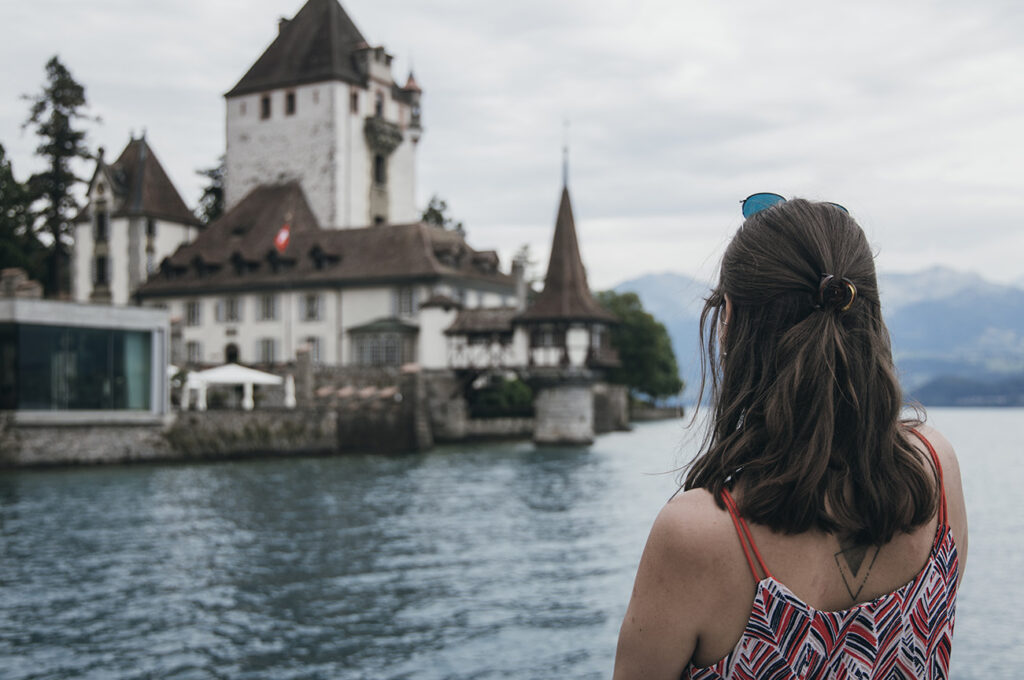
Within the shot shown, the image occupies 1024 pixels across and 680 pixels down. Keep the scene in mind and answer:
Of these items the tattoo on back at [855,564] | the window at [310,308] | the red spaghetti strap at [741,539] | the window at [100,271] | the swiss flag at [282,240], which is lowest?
the tattoo on back at [855,564]

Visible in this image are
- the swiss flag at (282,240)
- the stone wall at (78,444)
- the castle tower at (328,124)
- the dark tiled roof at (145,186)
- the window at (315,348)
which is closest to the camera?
the stone wall at (78,444)

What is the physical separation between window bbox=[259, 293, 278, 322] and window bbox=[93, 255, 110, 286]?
1131 cm

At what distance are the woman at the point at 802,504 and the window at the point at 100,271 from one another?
6679 centimetres

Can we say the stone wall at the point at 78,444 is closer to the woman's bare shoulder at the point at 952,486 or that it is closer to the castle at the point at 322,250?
the castle at the point at 322,250

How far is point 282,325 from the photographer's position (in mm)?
58406

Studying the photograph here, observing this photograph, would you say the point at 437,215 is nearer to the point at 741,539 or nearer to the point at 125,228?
the point at 125,228

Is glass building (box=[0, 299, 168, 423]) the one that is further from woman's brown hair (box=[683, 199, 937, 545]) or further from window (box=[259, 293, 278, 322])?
woman's brown hair (box=[683, 199, 937, 545])

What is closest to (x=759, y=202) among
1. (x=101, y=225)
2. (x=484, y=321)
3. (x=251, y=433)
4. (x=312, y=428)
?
(x=251, y=433)

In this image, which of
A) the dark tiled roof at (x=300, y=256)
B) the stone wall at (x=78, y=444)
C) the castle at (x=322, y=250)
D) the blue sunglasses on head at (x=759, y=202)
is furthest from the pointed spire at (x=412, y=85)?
the blue sunglasses on head at (x=759, y=202)

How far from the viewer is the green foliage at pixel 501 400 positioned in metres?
54.4

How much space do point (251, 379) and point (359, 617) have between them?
33.1m

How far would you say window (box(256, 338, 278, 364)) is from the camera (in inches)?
2313

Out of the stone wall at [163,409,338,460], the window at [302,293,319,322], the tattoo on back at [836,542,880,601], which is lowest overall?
the stone wall at [163,409,338,460]

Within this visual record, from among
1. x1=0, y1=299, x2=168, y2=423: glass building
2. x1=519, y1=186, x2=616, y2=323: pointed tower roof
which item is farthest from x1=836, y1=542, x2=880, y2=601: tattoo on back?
x1=519, y1=186, x2=616, y2=323: pointed tower roof
